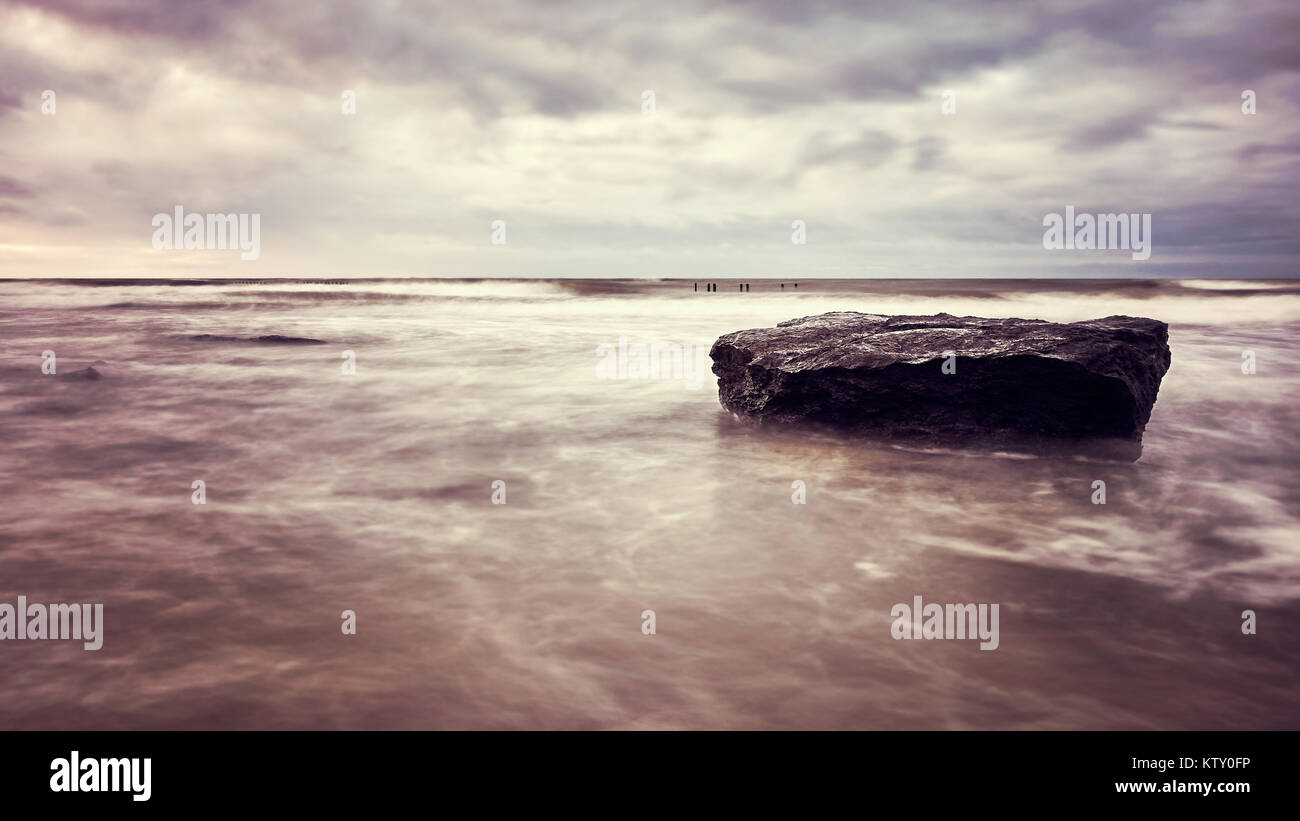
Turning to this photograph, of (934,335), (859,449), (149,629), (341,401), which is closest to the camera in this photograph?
(149,629)

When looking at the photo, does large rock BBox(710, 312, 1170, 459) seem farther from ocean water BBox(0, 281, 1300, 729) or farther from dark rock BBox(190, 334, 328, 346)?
dark rock BBox(190, 334, 328, 346)

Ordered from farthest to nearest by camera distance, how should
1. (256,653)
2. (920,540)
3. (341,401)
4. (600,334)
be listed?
(600,334)
(341,401)
(920,540)
(256,653)

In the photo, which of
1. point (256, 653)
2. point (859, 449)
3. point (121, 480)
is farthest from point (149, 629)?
point (859, 449)

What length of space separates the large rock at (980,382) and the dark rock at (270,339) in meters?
12.4

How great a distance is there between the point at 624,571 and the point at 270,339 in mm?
15175

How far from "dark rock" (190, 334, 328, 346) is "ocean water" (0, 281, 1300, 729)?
7276 millimetres

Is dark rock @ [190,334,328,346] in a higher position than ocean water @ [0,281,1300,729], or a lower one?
higher

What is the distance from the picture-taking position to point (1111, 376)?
642cm

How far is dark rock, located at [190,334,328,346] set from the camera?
53.3 feet

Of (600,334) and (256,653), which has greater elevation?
(600,334)

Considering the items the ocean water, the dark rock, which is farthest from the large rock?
the dark rock

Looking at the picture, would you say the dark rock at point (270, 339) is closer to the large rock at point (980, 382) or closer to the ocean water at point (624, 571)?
the ocean water at point (624, 571)
